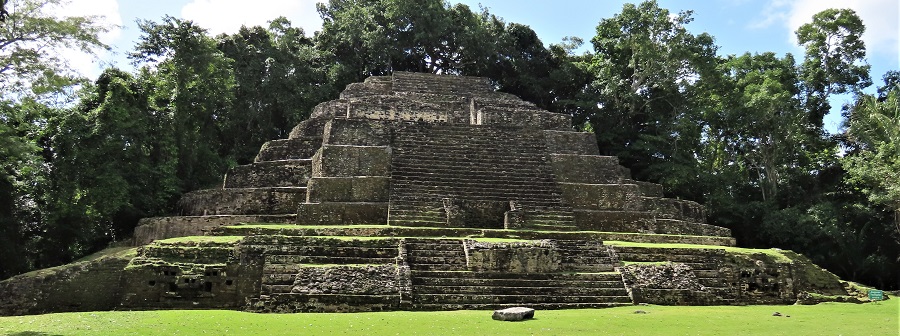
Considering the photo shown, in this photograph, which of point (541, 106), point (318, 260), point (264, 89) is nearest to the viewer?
point (318, 260)

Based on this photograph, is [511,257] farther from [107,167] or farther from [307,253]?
[107,167]

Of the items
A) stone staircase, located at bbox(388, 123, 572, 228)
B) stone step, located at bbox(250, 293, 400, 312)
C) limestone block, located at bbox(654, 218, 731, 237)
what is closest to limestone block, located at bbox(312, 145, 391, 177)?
stone staircase, located at bbox(388, 123, 572, 228)

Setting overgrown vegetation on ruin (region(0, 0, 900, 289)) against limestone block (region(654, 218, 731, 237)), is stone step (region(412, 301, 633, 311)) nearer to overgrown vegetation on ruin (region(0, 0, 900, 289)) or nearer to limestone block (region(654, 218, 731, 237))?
limestone block (region(654, 218, 731, 237))

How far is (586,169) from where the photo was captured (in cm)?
1827

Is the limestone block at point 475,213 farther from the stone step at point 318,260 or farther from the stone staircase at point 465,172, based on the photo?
the stone step at point 318,260

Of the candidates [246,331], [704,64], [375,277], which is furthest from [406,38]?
[246,331]

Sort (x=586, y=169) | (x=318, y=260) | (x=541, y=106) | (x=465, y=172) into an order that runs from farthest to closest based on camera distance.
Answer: (x=541, y=106)
(x=586, y=169)
(x=465, y=172)
(x=318, y=260)

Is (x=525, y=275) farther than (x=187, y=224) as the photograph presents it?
No

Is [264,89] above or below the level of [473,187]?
above

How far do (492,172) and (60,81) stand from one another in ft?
35.6

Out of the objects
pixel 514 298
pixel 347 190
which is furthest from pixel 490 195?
pixel 514 298

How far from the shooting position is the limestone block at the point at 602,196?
1695cm

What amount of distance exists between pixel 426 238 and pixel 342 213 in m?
2.93

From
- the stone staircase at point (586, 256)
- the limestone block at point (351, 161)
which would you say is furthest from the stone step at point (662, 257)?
the limestone block at point (351, 161)
